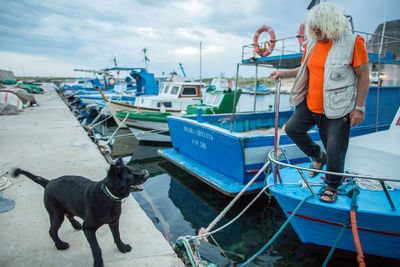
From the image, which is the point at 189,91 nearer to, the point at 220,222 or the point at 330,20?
Answer: the point at 220,222

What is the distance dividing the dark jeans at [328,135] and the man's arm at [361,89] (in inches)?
3.7

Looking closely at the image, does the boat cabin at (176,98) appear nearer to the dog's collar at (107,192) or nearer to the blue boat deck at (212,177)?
the blue boat deck at (212,177)

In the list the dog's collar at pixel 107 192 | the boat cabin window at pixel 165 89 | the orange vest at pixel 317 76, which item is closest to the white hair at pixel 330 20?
the orange vest at pixel 317 76

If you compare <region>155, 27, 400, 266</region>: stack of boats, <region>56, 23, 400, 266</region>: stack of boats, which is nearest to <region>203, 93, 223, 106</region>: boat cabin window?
<region>56, 23, 400, 266</region>: stack of boats

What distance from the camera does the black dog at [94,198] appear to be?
7.06ft

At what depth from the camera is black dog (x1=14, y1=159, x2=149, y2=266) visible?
2.15 m

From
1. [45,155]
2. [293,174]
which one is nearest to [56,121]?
[45,155]

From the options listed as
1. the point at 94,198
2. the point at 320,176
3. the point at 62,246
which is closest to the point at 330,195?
the point at 320,176

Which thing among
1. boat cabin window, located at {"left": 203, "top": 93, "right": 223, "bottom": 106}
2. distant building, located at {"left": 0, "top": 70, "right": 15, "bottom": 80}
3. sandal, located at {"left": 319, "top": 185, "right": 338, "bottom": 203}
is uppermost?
distant building, located at {"left": 0, "top": 70, "right": 15, "bottom": 80}

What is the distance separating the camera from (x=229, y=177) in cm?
549

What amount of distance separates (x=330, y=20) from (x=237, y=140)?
279 centimetres

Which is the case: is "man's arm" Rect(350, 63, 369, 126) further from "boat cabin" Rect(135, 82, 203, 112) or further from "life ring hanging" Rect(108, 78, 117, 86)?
"life ring hanging" Rect(108, 78, 117, 86)

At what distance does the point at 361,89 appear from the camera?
2428 millimetres

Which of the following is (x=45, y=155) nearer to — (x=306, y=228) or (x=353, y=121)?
(x=306, y=228)
